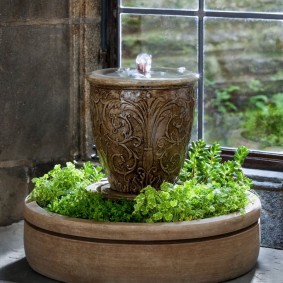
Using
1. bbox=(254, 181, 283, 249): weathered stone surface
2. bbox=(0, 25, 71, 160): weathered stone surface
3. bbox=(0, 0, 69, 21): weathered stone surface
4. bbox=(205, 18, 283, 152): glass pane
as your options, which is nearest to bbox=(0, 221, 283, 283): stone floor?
bbox=(254, 181, 283, 249): weathered stone surface

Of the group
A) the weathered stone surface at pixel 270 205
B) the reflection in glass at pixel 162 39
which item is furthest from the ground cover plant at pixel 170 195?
the reflection in glass at pixel 162 39

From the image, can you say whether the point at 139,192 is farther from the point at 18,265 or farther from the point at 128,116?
the point at 18,265

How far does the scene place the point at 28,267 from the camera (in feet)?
12.6

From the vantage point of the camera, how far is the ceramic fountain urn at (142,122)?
3654 mm

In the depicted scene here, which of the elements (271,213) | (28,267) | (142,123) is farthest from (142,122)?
(271,213)

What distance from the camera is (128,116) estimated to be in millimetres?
3662

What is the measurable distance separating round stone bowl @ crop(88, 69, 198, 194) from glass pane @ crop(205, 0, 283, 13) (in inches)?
25.9

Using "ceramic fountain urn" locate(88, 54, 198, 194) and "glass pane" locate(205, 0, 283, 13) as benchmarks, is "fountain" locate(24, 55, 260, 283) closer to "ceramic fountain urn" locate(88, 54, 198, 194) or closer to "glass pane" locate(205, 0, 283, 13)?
"ceramic fountain urn" locate(88, 54, 198, 194)

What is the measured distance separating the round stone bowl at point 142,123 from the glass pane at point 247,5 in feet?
2.16

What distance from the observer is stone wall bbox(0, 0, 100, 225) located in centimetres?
430

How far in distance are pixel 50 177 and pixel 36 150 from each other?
0.13m

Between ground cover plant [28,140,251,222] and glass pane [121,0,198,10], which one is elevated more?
glass pane [121,0,198,10]

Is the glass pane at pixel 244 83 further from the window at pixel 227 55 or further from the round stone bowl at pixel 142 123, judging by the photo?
the round stone bowl at pixel 142 123

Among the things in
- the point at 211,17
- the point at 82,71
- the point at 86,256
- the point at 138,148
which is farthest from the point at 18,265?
the point at 211,17
